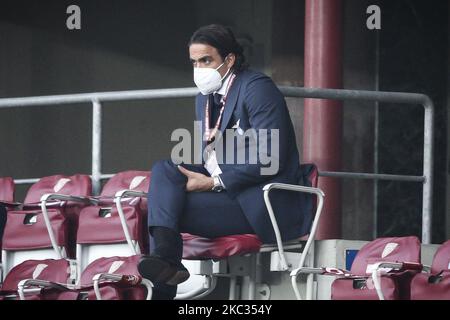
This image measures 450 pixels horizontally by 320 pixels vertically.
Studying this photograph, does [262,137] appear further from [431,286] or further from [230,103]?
[431,286]

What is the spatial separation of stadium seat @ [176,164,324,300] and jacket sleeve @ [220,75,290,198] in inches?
4.5

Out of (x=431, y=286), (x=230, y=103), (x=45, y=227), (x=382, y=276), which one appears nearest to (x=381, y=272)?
(x=382, y=276)

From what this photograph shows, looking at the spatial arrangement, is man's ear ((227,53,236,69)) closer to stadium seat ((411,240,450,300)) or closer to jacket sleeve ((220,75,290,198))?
jacket sleeve ((220,75,290,198))

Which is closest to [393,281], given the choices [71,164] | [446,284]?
[446,284]

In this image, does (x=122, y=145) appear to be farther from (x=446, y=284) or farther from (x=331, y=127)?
(x=446, y=284)

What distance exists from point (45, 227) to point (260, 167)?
137 centimetres

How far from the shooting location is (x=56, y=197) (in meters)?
6.47

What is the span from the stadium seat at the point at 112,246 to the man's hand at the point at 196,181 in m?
0.43

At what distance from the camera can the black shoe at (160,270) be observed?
540cm

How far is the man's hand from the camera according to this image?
567 cm

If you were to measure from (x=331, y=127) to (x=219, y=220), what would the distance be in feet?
8.00

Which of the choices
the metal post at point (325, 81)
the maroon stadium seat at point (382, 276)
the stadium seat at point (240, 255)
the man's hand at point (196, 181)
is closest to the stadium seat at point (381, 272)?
the maroon stadium seat at point (382, 276)

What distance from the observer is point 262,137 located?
5719 mm

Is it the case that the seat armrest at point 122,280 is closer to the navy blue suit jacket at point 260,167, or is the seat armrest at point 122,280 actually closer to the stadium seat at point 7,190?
the navy blue suit jacket at point 260,167
